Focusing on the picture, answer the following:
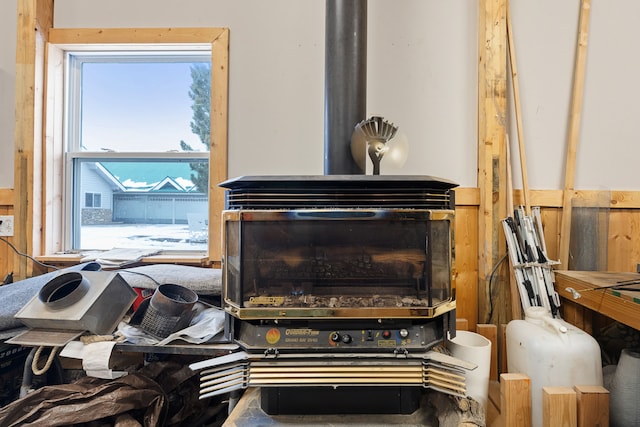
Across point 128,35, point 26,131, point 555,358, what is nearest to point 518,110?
point 555,358

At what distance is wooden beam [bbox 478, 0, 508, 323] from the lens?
1.65 m

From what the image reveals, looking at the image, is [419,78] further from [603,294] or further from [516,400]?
[516,400]

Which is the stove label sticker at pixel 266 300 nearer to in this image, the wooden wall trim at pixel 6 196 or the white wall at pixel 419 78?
the white wall at pixel 419 78

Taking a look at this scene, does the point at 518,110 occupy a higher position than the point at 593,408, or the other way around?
the point at 518,110

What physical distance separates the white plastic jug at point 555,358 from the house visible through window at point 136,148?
162 cm

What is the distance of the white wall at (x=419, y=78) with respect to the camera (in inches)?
66.6

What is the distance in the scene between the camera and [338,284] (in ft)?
3.96

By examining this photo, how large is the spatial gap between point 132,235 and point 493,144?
2.01m

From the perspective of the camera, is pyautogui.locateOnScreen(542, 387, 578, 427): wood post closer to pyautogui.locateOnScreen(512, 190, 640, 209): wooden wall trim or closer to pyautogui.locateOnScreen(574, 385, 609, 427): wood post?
pyautogui.locateOnScreen(574, 385, 609, 427): wood post

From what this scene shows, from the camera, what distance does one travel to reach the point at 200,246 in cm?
194

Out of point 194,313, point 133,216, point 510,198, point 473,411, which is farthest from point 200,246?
point 510,198

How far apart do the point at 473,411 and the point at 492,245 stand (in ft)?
2.68

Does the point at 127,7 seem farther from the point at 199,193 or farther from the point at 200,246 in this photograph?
the point at 200,246

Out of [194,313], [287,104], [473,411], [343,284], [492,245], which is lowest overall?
[473,411]
